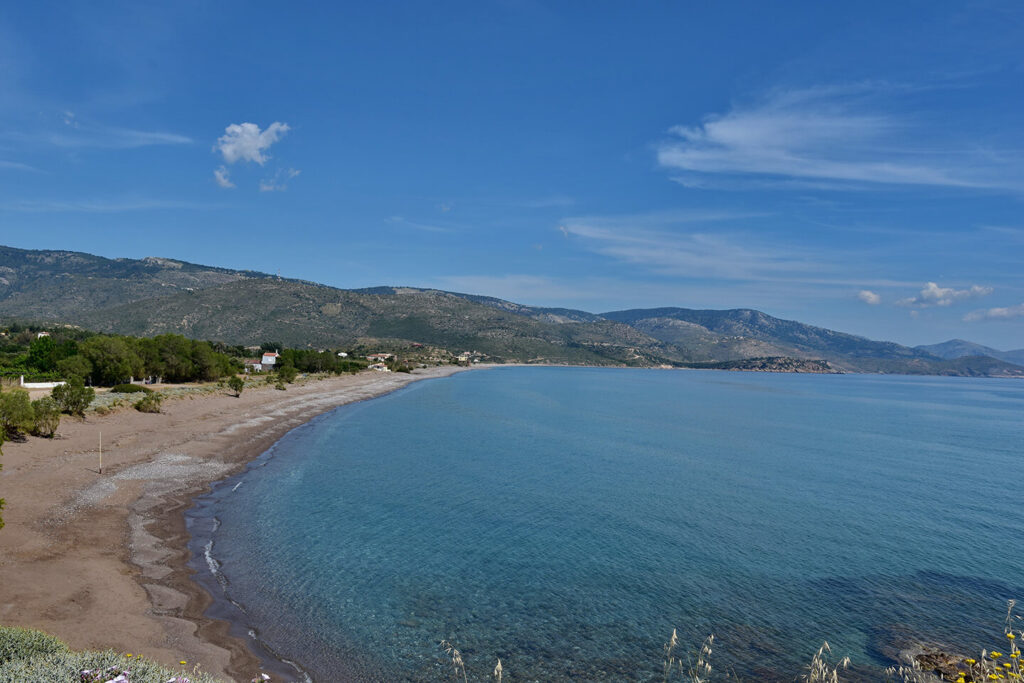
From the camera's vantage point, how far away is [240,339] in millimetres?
166500

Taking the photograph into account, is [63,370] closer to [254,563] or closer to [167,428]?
[167,428]

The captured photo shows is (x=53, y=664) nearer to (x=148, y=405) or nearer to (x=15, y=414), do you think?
(x=15, y=414)

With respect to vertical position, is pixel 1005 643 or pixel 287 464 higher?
pixel 1005 643

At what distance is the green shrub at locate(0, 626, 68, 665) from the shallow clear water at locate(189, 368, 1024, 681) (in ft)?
15.0

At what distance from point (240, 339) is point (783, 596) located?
176 meters

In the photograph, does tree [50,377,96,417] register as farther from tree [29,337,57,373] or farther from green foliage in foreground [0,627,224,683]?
green foliage in foreground [0,627,224,683]

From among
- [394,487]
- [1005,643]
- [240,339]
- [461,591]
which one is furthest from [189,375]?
[240,339]

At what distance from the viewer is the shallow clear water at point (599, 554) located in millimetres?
12844

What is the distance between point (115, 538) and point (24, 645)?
10.3m

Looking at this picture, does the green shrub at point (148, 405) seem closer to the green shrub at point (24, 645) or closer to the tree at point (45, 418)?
the tree at point (45, 418)

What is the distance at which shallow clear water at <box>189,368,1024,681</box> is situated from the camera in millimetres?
12844

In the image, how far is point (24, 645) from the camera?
792 cm

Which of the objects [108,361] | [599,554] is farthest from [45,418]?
[108,361]

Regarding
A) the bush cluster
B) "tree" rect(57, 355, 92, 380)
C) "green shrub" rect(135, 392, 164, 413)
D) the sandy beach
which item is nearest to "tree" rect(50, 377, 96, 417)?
the sandy beach
